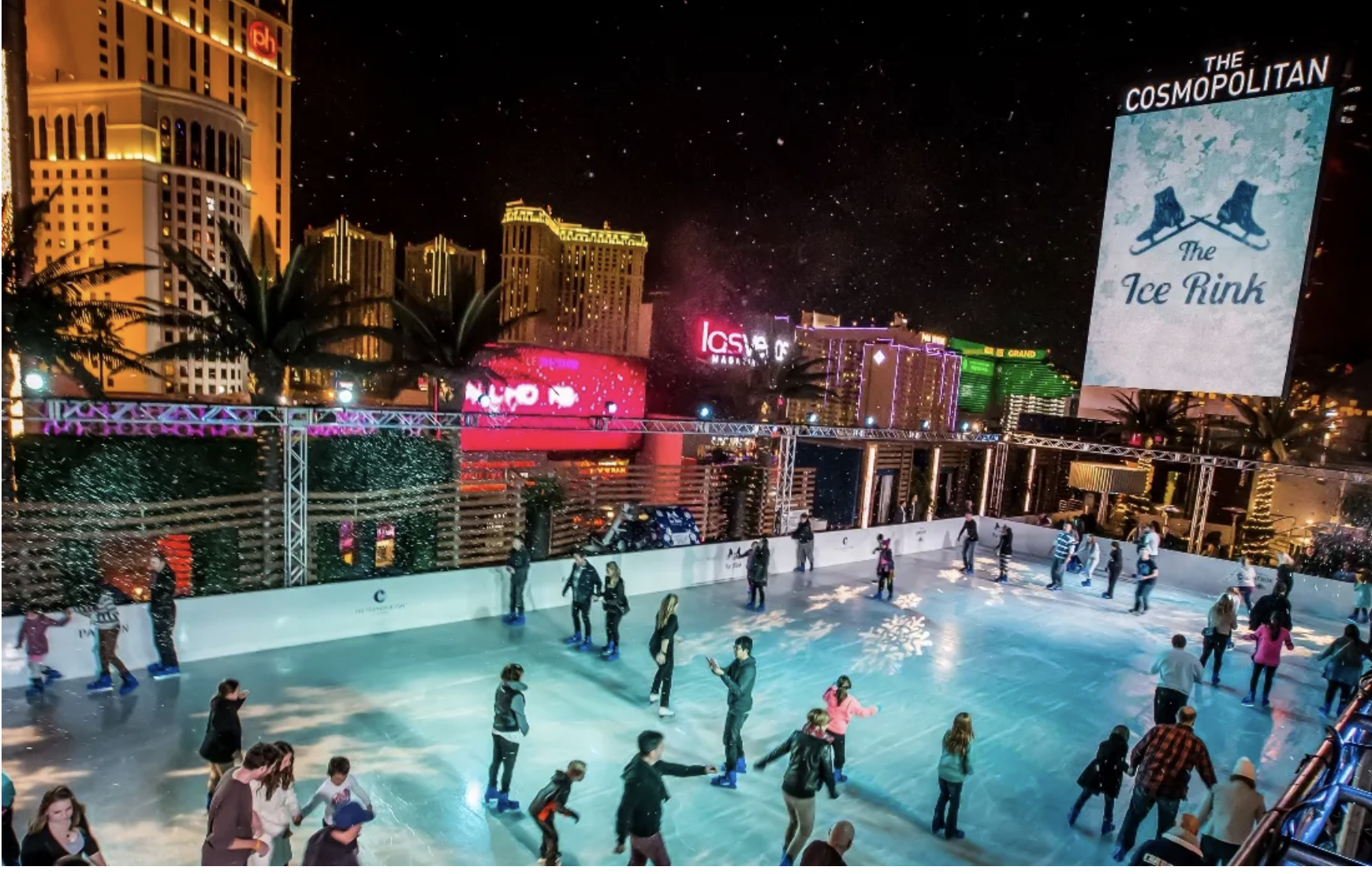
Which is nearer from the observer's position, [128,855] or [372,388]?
[128,855]

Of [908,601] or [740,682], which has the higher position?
[740,682]

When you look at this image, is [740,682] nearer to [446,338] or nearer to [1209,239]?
[1209,239]

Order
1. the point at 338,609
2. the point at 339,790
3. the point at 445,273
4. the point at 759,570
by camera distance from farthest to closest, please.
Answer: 1. the point at 445,273
2. the point at 759,570
3. the point at 338,609
4. the point at 339,790

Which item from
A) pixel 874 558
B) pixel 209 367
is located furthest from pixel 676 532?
pixel 209 367

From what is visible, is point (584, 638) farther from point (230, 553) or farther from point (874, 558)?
point (874, 558)

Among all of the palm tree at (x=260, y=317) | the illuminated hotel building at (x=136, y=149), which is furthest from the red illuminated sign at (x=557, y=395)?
the illuminated hotel building at (x=136, y=149)

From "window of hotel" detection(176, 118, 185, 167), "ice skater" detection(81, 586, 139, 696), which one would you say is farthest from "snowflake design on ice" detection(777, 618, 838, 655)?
"window of hotel" detection(176, 118, 185, 167)

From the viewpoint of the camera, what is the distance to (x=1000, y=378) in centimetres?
5681

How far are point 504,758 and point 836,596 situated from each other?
10.2 metres

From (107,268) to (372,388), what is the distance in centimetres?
752

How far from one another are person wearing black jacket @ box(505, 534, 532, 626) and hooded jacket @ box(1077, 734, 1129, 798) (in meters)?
8.26

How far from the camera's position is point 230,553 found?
14.6 m

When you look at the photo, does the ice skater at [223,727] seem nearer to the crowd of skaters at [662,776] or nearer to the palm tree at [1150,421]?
the crowd of skaters at [662,776]

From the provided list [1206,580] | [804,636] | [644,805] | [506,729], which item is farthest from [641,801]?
[1206,580]
